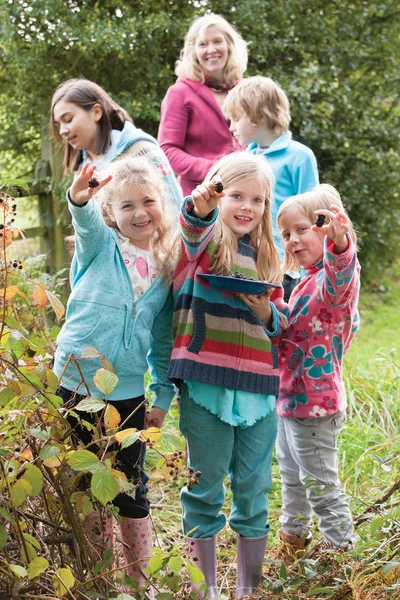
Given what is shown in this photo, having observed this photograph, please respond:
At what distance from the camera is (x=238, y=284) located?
7.30ft

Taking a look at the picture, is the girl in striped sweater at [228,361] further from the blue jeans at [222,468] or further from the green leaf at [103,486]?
the green leaf at [103,486]

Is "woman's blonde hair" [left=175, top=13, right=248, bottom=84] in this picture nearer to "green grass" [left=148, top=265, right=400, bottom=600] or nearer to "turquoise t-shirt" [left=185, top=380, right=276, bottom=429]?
"green grass" [left=148, top=265, right=400, bottom=600]

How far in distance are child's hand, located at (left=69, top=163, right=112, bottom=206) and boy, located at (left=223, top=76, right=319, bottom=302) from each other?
1.18 metres

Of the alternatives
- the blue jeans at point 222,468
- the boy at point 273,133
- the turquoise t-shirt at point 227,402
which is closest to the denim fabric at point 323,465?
the blue jeans at point 222,468

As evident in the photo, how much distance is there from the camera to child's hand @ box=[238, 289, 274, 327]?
2.31 m

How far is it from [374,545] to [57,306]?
3.58 feet

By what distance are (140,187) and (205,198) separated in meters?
0.30

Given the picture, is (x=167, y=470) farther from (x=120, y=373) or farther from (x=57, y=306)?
(x=120, y=373)

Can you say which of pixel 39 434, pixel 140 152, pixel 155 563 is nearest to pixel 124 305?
pixel 39 434

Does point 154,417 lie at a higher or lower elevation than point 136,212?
lower

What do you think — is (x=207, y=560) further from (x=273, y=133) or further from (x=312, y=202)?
(x=273, y=133)

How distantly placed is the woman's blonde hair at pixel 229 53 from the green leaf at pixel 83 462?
2659 millimetres

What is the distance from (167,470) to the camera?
1738 millimetres

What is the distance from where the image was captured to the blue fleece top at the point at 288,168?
320 centimetres
